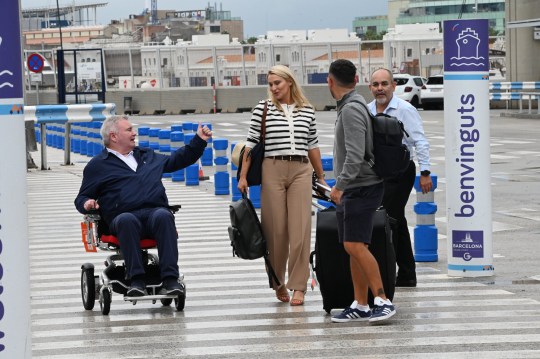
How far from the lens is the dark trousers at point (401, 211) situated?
1054cm

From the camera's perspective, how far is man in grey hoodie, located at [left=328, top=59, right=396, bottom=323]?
911 centimetres

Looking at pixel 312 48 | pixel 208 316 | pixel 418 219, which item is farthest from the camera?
pixel 312 48

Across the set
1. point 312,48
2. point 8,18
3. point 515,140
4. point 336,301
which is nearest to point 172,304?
point 336,301

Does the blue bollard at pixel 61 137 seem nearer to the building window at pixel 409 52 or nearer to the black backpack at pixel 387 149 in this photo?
the building window at pixel 409 52

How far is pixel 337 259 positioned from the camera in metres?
9.69

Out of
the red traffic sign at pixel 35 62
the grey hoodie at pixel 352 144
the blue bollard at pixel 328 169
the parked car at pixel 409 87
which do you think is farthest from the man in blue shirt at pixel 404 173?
the parked car at pixel 409 87

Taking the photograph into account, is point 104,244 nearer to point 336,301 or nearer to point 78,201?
point 78,201

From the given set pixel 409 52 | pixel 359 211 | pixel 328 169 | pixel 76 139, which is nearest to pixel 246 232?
pixel 359 211

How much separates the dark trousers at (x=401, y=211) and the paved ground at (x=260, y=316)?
0.86 feet

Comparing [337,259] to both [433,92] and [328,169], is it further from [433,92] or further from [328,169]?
[433,92]

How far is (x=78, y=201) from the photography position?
32.9 ft

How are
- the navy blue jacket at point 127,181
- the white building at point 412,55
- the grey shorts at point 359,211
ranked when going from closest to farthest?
the grey shorts at point 359,211 → the navy blue jacket at point 127,181 → the white building at point 412,55

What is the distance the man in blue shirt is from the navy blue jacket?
1.50 metres

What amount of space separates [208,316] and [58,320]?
1.09 m
